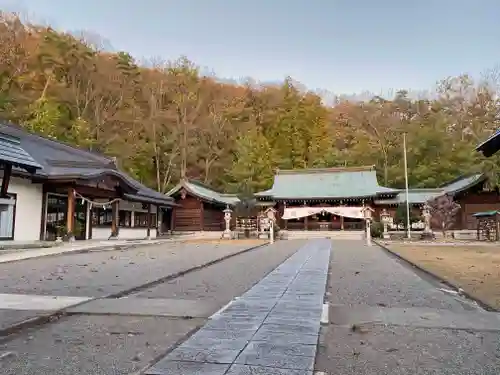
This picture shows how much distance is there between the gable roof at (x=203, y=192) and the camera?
99.5ft

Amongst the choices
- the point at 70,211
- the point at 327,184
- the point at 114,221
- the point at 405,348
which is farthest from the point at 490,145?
the point at 327,184

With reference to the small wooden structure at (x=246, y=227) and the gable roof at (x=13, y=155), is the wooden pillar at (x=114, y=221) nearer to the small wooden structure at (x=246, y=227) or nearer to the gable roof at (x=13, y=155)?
the small wooden structure at (x=246, y=227)

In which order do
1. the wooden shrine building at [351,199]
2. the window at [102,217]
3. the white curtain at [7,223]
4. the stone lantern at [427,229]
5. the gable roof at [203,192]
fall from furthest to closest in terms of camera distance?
the gable roof at [203,192] < the wooden shrine building at [351,199] < the stone lantern at [427,229] < the window at [102,217] < the white curtain at [7,223]

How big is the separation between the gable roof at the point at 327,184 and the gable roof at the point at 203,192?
305 centimetres

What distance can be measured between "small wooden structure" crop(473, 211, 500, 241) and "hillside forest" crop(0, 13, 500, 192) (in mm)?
5561

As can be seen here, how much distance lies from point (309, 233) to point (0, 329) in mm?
26526

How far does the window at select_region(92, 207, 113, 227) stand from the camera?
68.3ft

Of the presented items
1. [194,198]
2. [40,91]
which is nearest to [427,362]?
[194,198]

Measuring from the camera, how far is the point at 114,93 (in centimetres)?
3241

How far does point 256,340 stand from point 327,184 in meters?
30.9

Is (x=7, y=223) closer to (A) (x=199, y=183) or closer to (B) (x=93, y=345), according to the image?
(B) (x=93, y=345)

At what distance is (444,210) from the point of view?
25484 mm

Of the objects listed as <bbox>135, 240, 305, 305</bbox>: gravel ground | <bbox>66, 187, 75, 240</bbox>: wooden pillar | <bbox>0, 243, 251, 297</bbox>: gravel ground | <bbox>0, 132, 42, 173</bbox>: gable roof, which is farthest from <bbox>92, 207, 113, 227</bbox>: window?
<bbox>0, 132, 42, 173</bbox>: gable roof

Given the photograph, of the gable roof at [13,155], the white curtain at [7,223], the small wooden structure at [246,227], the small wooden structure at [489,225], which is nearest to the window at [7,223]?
the white curtain at [7,223]
